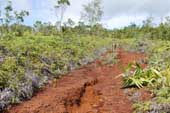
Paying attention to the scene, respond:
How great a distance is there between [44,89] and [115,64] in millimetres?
6638

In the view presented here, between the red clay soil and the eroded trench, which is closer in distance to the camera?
the red clay soil

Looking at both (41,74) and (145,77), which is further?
(41,74)

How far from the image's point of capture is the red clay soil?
31.2 feet

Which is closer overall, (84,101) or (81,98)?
(84,101)

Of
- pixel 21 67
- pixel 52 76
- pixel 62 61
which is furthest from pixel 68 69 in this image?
pixel 21 67

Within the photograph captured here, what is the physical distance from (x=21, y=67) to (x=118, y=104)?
135 inches

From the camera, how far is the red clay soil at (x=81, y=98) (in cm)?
950

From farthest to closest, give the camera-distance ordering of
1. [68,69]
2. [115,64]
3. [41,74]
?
[115,64] → [68,69] → [41,74]

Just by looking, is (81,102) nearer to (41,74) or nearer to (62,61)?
(41,74)

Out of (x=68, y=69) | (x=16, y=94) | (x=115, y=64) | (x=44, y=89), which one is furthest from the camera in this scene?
(x=115, y=64)

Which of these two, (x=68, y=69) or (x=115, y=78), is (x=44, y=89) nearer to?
(x=115, y=78)

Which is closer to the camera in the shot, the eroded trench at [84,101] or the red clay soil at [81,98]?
the red clay soil at [81,98]

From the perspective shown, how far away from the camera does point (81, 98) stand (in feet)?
35.3

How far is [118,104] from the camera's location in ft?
33.4
